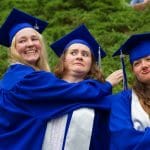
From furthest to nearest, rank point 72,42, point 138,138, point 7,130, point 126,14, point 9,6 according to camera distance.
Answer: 1. point 9,6
2. point 126,14
3. point 72,42
4. point 7,130
5. point 138,138

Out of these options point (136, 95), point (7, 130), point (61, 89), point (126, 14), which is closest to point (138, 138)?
point (136, 95)

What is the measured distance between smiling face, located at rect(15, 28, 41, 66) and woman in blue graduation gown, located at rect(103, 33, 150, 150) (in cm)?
65

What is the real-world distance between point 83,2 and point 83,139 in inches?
290

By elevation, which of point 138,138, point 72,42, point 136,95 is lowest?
point 138,138

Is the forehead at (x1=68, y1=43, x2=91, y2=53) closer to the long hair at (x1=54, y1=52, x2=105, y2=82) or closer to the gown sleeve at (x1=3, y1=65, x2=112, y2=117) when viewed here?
the long hair at (x1=54, y1=52, x2=105, y2=82)

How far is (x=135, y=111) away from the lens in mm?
4258

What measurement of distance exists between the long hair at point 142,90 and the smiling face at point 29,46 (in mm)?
→ 800

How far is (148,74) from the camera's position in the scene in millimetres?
4289

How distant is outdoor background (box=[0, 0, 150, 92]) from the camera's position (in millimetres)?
9320

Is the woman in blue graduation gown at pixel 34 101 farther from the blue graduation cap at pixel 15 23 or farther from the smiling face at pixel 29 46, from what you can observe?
the blue graduation cap at pixel 15 23

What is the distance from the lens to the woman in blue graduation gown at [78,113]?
14.3 feet

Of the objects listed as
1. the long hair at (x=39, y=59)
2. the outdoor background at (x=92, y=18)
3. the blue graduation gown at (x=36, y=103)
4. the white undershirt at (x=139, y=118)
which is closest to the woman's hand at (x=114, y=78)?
the blue graduation gown at (x=36, y=103)

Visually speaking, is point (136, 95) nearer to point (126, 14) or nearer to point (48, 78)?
point (48, 78)

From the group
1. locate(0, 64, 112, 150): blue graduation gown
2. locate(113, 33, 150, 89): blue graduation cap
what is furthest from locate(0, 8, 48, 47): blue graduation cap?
locate(113, 33, 150, 89): blue graduation cap
